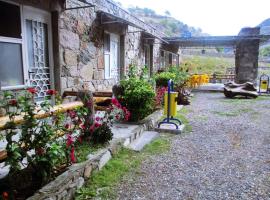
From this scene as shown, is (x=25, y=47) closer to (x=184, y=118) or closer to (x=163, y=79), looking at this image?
(x=184, y=118)

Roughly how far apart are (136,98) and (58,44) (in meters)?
1.81

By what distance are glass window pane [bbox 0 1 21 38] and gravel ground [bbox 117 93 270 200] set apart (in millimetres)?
2905

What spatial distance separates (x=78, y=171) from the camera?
269cm

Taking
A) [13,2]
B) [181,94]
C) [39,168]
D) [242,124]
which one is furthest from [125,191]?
[181,94]

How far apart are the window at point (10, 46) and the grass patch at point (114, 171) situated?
2122 millimetres

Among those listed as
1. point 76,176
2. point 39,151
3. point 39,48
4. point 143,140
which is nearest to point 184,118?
point 143,140

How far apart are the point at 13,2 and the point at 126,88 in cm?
242

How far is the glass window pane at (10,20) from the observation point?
391 centimetres

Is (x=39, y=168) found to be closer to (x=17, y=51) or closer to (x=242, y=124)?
(x=17, y=51)

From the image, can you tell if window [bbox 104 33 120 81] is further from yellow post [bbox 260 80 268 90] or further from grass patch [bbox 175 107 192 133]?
yellow post [bbox 260 80 268 90]

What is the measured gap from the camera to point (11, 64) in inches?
163

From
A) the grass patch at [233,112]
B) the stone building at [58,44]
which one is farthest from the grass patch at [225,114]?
the stone building at [58,44]

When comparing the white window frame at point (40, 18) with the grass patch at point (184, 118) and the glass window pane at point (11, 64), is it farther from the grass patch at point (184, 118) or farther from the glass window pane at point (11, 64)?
the grass patch at point (184, 118)

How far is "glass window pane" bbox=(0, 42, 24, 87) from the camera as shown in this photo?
4.00 meters
